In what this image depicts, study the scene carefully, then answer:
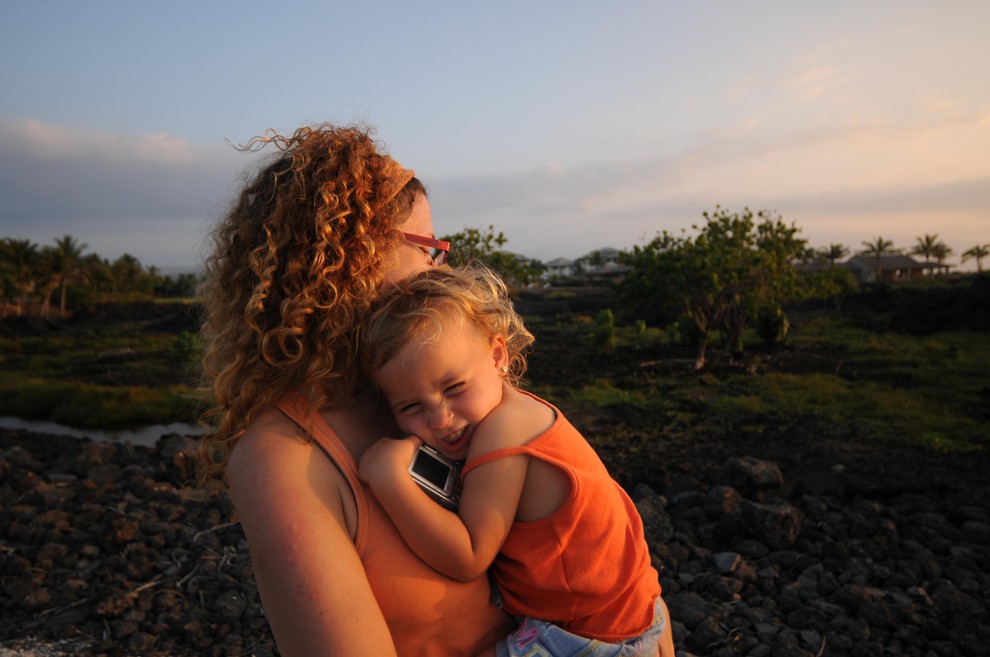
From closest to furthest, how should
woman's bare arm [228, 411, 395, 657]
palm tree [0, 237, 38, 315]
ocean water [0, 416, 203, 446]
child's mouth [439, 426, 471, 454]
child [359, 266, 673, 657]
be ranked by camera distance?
woman's bare arm [228, 411, 395, 657]
child [359, 266, 673, 657]
child's mouth [439, 426, 471, 454]
ocean water [0, 416, 203, 446]
palm tree [0, 237, 38, 315]

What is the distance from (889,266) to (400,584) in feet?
220

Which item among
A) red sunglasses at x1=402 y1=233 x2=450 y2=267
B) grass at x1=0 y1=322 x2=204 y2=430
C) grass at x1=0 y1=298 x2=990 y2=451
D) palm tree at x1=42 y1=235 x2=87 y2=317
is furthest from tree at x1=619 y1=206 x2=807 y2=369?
palm tree at x1=42 y1=235 x2=87 y2=317

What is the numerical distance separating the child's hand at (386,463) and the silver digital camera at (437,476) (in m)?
0.03

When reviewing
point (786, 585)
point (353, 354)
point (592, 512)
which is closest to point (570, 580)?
point (592, 512)

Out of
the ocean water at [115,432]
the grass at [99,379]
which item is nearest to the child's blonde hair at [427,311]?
the grass at [99,379]

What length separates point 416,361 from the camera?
5.45 ft

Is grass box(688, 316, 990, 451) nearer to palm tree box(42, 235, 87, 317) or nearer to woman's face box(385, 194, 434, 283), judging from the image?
woman's face box(385, 194, 434, 283)

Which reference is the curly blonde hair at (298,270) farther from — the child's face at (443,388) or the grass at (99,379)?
the grass at (99,379)

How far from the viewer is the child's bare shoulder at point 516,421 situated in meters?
1.67

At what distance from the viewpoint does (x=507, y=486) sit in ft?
5.33

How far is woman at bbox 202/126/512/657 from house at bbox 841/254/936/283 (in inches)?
2477

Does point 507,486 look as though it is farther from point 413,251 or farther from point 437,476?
point 413,251

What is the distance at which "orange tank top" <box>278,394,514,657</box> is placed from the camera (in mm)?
1515

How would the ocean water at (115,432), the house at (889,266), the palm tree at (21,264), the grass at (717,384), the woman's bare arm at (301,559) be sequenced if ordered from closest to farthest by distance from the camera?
1. the woman's bare arm at (301,559)
2. the grass at (717,384)
3. the ocean water at (115,432)
4. the palm tree at (21,264)
5. the house at (889,266)
